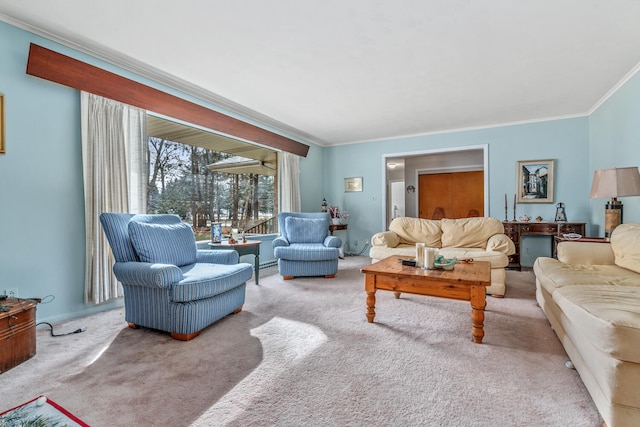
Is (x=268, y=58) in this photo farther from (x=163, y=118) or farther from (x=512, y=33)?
(x=512, y=33)

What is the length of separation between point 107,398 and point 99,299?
1560 millimetres

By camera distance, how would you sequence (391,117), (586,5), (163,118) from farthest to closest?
(391,117) < (163,118) < (586,5)

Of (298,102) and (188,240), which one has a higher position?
(298,102)

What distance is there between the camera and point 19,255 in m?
2.36

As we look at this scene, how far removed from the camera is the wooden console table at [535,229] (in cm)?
425

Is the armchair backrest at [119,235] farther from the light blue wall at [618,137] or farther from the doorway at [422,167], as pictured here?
the doorway at [422,167]

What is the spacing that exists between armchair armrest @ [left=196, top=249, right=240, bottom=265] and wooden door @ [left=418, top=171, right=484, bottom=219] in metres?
5.80

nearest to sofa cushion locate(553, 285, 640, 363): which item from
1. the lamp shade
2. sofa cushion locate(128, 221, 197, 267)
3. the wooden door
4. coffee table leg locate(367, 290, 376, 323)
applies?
coffee table leg locate(367, 290, 376, 323)

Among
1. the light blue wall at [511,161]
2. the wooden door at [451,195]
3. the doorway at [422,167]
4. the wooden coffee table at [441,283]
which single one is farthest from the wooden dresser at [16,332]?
the wooden door at [451,195]

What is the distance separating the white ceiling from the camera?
219 cm

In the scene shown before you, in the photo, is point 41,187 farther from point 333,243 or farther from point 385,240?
point 385,240

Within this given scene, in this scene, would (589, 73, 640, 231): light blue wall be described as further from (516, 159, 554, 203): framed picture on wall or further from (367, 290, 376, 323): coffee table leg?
(367, 290, 376, 323): coffee table leg

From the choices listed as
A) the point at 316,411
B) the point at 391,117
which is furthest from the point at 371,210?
the point at 316,411

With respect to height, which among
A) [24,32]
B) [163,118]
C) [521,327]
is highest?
[24,32]
